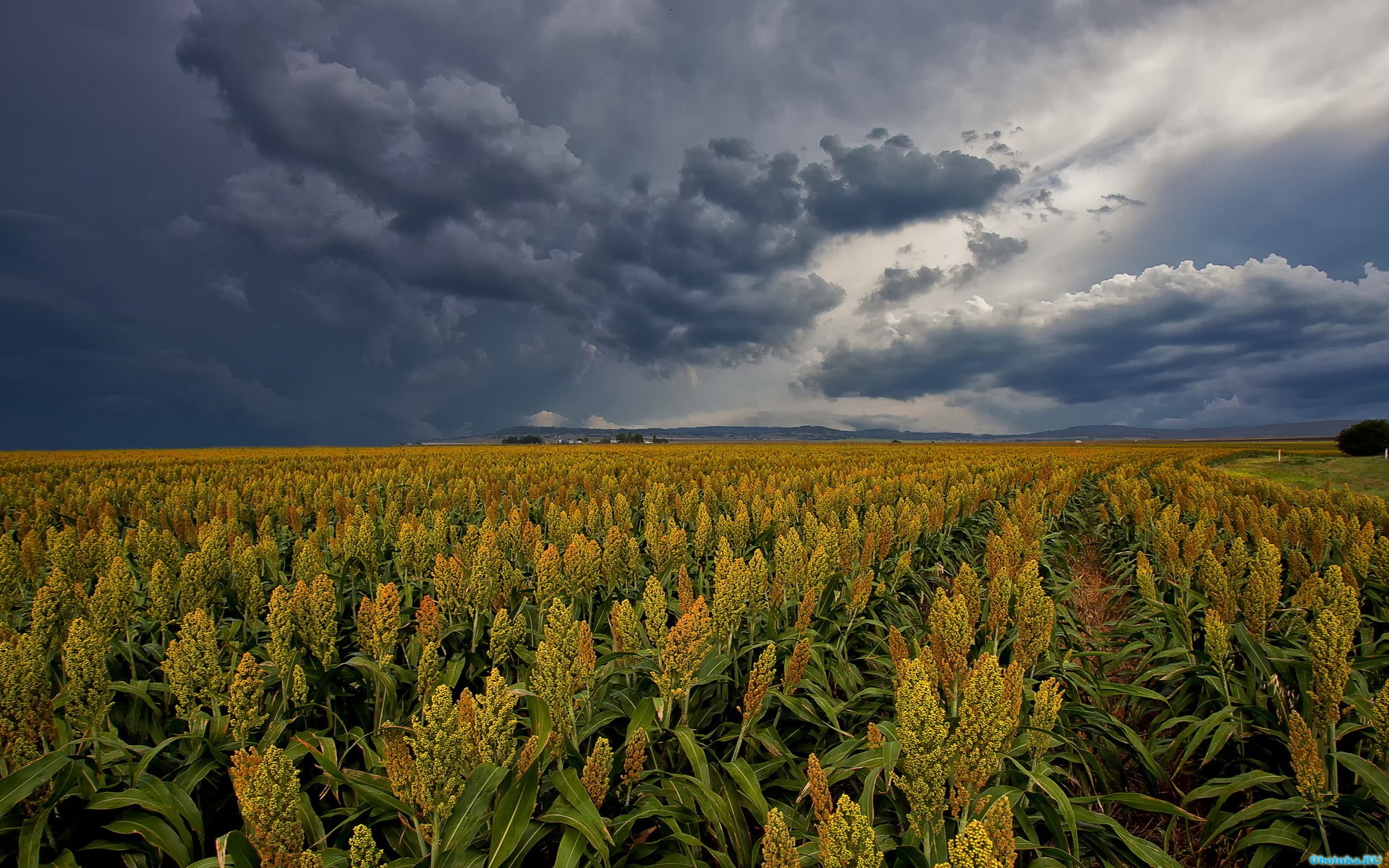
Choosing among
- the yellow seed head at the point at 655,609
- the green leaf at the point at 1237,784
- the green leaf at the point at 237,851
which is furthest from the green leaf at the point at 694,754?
the green leaf at the point at 1237,784

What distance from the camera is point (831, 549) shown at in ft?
17.9

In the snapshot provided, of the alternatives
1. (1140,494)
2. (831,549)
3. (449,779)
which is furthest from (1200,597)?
(449,779)

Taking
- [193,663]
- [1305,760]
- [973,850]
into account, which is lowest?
[1305,760]

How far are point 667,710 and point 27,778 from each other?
285 centimetres

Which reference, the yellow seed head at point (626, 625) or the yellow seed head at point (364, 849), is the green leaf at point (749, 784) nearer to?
the yellow seed head at point (626, 625)

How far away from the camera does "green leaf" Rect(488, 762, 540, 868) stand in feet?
7.57

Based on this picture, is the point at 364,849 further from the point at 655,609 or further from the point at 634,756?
the point at 655,609

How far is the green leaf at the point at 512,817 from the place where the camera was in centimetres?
231

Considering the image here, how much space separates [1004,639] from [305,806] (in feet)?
17.9

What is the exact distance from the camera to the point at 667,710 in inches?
130

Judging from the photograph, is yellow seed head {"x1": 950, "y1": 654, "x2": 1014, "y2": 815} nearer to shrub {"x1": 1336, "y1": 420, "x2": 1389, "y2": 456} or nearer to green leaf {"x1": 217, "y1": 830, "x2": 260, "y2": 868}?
green leaf {"x1": 217, "y1": 830, "x2": 260, "y2": 868}

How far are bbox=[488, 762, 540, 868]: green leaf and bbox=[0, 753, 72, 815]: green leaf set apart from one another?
1.98 meters

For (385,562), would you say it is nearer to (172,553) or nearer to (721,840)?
(172,553)

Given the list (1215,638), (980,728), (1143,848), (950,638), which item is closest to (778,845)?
(980,728)
